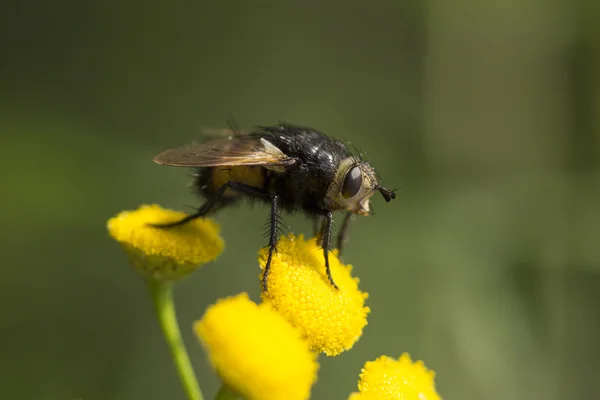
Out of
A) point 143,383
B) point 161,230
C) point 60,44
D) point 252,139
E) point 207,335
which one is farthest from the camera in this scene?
point 60,44

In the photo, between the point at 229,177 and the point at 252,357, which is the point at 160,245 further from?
the point at 252,357

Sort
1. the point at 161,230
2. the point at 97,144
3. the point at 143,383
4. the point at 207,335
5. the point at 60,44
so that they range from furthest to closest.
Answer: the point at 60,44 < the point at 97,144 < the point at 143,383 < the point at 161,230 < the point at 207,335

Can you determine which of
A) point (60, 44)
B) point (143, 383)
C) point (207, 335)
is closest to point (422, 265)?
point (143, 383)

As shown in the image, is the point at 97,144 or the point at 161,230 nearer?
the point at 161,230

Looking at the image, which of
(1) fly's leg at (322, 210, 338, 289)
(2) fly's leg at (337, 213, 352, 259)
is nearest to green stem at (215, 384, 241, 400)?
(1) fly's leg at (322, 210, 338, 289)

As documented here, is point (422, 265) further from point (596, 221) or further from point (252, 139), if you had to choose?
point (252, 139)

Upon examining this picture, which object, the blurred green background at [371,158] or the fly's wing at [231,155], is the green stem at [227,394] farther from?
the blurred green background at [371,158]

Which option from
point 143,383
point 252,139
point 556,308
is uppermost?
point 252,139

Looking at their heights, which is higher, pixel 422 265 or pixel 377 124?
pixel 377 124

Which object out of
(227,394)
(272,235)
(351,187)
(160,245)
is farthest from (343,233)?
(227,394)
